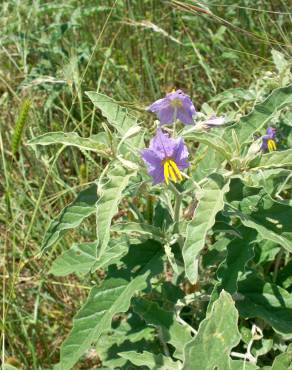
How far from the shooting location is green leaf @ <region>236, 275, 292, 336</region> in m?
1.59

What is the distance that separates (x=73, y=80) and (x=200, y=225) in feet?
3.78

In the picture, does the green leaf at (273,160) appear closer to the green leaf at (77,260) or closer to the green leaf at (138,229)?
the green leaf at (138,229)

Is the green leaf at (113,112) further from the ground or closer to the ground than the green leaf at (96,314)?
further from the ground

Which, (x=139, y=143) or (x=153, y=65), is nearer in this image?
(x=139, y=143)

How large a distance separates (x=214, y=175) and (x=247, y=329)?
1.93 feet

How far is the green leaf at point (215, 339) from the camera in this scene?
1.12 meters

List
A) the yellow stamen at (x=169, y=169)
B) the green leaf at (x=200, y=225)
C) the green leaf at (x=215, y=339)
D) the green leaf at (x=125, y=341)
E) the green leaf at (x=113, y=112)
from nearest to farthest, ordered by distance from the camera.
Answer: the green leaf at (x=215, y=339) < the green leaf at (x=200, y=225) < the yellow stamen at (x=169, y=169) < the green leaf at (x=113, y=112) < the green leaf at (x=125, y=341)

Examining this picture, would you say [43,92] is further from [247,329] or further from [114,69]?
[247,329]

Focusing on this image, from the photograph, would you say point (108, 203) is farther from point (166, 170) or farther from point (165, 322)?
point (165, 322)

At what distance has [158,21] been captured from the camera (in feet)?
10.2

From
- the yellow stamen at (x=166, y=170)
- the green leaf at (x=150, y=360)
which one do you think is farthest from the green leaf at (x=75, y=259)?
the yellow stamen at (x=166, y=170)

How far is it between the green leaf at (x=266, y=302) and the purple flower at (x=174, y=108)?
48cm

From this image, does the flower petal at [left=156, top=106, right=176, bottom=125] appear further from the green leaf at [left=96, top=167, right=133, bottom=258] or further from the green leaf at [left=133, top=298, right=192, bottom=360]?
the green leaf at [left=133, top=298, right=192, bottom=360]

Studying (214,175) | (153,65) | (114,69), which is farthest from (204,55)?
(214,175)
